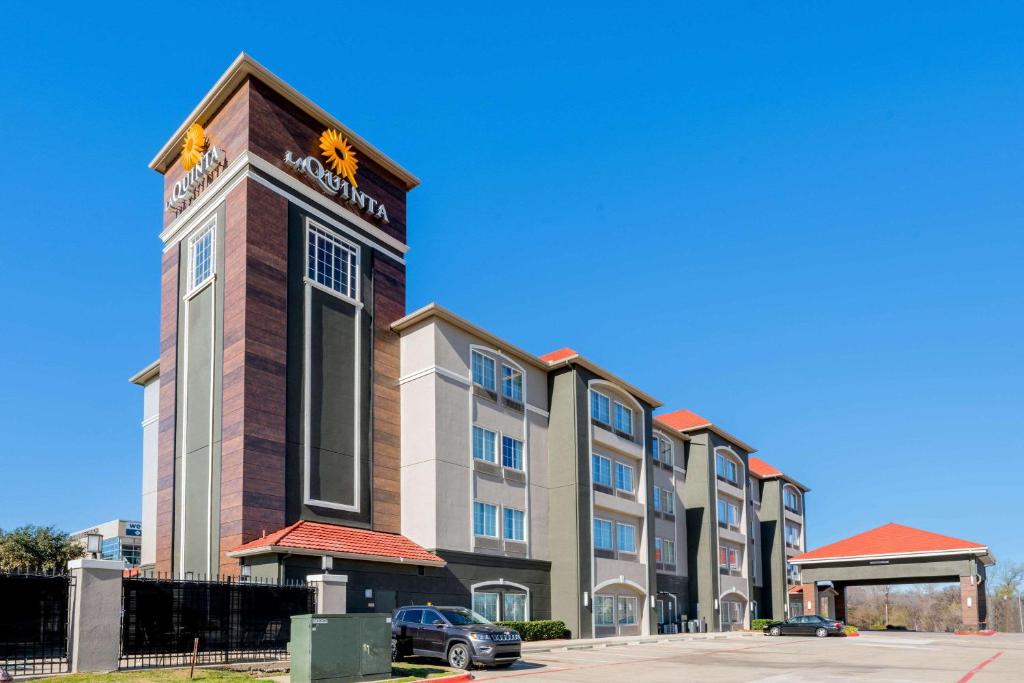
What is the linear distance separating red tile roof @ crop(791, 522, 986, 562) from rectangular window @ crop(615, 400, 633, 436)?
21364 millimetres

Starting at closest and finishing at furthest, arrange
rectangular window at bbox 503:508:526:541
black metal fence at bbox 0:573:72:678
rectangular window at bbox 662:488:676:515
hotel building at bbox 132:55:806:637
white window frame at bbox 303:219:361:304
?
black metal fence at bbox 0:573:72:678
hotel building at bbox 132:55:806:637
white window frame at bbox 303:219:361:304
rectangular window at bbox 503:508:526:541
rectangular window at bbox 662:488:676:515

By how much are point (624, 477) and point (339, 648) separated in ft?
104

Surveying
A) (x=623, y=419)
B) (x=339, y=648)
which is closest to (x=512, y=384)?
(x=623, y=419)

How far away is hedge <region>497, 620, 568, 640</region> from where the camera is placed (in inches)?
1502

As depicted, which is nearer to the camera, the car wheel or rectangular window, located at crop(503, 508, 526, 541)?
the car wheel

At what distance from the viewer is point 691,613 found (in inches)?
2250

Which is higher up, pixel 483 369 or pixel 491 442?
pixel 483 369

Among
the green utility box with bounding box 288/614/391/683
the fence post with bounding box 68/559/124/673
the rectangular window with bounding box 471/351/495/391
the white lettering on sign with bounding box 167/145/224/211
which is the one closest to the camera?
the green utility box with bounding box 288/614/391/683

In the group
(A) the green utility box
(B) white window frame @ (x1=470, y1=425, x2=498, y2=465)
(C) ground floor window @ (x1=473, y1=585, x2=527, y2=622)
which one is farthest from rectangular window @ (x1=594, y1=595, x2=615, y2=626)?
(A) the green utility box

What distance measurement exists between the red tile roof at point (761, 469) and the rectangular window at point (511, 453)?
37.8 metres

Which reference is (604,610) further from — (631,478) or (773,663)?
(773,663)

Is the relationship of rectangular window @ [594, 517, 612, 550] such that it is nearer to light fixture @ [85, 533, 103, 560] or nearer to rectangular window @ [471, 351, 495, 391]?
rectangular window @ [471, 351, 495, 391]

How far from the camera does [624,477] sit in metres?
49.6

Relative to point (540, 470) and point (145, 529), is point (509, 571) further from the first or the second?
point (145, 529)
